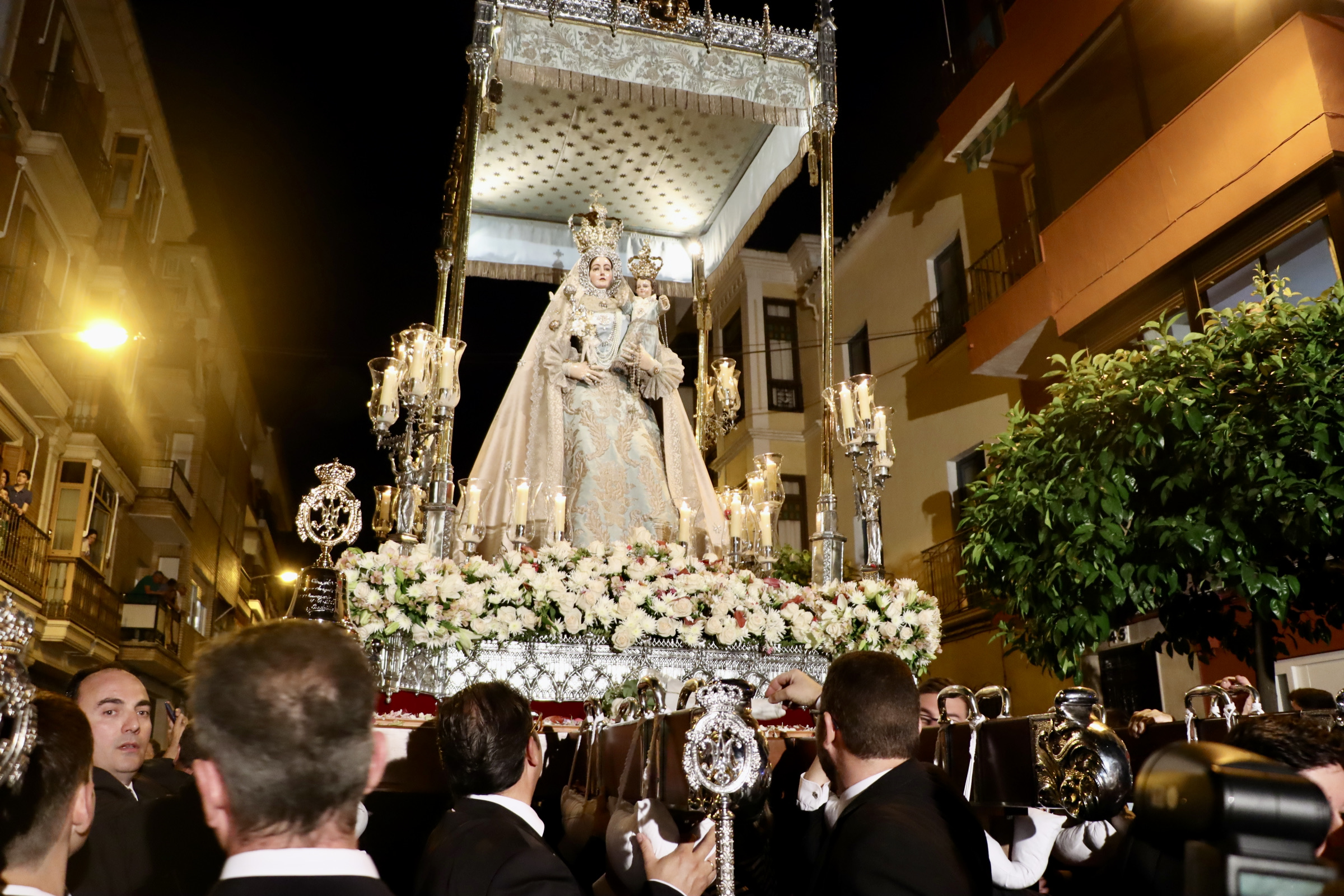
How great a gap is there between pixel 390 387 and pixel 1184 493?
4.62 metres

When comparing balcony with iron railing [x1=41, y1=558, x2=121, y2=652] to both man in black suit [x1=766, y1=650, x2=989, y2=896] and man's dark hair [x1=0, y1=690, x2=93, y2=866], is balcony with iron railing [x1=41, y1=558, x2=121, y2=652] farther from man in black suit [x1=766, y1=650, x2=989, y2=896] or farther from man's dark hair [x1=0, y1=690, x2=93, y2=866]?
man in black suit [x1=766, y1=650, x2=989, y2=896]

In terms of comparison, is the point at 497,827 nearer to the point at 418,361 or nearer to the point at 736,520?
the point at 418,361

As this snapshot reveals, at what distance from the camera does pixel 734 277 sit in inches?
816

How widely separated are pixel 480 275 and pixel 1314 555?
670 cm

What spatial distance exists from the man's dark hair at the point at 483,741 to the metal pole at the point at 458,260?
113 inches

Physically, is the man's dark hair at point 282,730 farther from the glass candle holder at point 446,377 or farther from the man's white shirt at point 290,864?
the glass candle holder at point 446,377

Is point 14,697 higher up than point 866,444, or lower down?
lower down

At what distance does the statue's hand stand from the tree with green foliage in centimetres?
269

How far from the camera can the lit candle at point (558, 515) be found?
5848 mm

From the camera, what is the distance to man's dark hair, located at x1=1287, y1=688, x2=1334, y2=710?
4621mm

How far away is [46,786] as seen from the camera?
1887 mm

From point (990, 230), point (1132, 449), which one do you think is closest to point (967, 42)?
point (990, 230)

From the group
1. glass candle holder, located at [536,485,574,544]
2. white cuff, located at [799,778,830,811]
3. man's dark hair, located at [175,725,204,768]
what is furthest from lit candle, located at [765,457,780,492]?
man's dark hair, located at [175,725,204,768]

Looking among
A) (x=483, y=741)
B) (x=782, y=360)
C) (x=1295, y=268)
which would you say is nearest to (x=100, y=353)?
(x=782, y=360)
